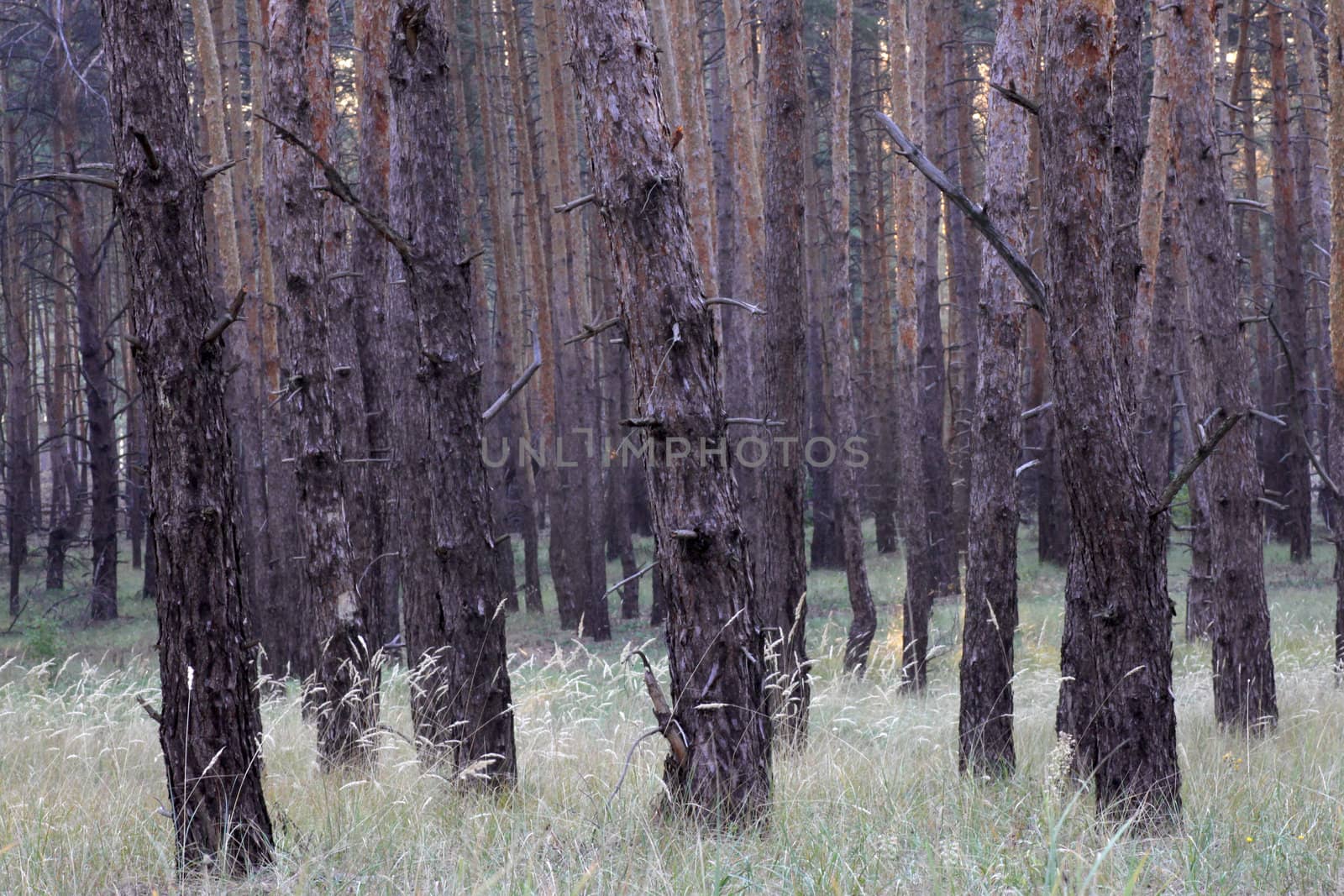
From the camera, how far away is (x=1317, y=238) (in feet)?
50.3

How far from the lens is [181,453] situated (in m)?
3.59

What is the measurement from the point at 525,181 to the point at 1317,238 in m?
12.1

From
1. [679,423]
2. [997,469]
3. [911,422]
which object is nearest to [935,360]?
[911,422]

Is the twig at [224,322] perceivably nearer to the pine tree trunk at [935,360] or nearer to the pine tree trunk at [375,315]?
the pine tree trunk at [375,315]

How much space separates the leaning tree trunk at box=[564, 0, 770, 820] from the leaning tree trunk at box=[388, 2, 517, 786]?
111 centimetres

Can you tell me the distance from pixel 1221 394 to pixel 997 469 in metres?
2.40

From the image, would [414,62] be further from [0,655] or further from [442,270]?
[0,655]

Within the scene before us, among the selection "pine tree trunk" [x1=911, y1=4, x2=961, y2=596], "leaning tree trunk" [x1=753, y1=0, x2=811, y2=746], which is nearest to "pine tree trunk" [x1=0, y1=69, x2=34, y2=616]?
"pine tree trunk" [x1=911, y1=4, x2=961, y2=596]

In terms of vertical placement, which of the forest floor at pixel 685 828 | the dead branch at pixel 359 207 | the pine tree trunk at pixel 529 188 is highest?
the pine tree trunk at pixel 529 188

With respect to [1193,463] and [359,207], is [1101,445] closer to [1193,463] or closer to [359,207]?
[1193,463]

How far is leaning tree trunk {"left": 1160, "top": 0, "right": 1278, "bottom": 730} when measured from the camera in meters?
7.05

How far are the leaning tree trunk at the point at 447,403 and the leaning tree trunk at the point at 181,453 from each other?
53.2 inches

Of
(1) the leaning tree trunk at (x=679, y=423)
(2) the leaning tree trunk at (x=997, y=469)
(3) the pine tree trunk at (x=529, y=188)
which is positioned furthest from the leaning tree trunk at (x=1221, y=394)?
(3) the pine tree trunk at (x=529, y=188)

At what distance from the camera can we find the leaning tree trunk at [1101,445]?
13.0 feet
